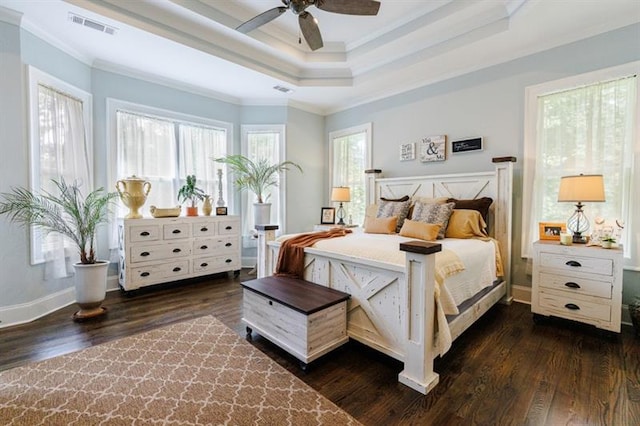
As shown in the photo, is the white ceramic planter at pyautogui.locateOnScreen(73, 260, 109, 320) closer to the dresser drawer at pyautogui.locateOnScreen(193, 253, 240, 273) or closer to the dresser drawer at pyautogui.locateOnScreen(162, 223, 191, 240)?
the dresser drawer at pyautogui.locateOnScreen(162, 223, 191, 240)

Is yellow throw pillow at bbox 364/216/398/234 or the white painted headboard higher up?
the white painted headboard

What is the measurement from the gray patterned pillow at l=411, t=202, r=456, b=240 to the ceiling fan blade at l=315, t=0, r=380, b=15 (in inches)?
78.2

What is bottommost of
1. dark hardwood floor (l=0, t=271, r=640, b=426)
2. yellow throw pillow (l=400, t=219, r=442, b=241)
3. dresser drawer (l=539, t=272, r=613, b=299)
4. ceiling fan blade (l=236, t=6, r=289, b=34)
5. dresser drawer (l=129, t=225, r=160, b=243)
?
dark hardwood floor (l=0, t=271, r=640, b=426)

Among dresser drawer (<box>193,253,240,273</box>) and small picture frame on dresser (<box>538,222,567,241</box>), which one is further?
dresser drawer (<box>193,253,240,273</box>)

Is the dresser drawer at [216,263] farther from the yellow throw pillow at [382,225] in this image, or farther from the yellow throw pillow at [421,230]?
the yellow throw pillow at [421,230]

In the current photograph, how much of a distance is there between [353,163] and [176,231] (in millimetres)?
3054

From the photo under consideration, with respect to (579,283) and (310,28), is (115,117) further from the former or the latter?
(579,283)

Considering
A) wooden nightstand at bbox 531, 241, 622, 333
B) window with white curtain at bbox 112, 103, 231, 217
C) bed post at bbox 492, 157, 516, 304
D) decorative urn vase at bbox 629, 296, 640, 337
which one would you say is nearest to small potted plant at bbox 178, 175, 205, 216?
window with white curtain at bbox 112, 103, 231, 217

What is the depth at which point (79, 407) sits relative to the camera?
166 centimetres

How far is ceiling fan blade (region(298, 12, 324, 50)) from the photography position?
7.83 ft

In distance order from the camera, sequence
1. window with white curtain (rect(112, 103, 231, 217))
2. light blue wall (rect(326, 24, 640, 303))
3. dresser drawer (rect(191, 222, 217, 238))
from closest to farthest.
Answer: light blue wall (rect(326, 24, 640, 303))
window with white curtain (rect(112, 103, 231, 217))
dresser drawer (rect(191, 222, 217, 238))

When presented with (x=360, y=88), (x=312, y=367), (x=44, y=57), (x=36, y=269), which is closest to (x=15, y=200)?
(x=36, y=269)

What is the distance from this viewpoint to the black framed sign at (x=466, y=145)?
3.65 meters

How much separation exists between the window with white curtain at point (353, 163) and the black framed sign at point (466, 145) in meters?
1.40
